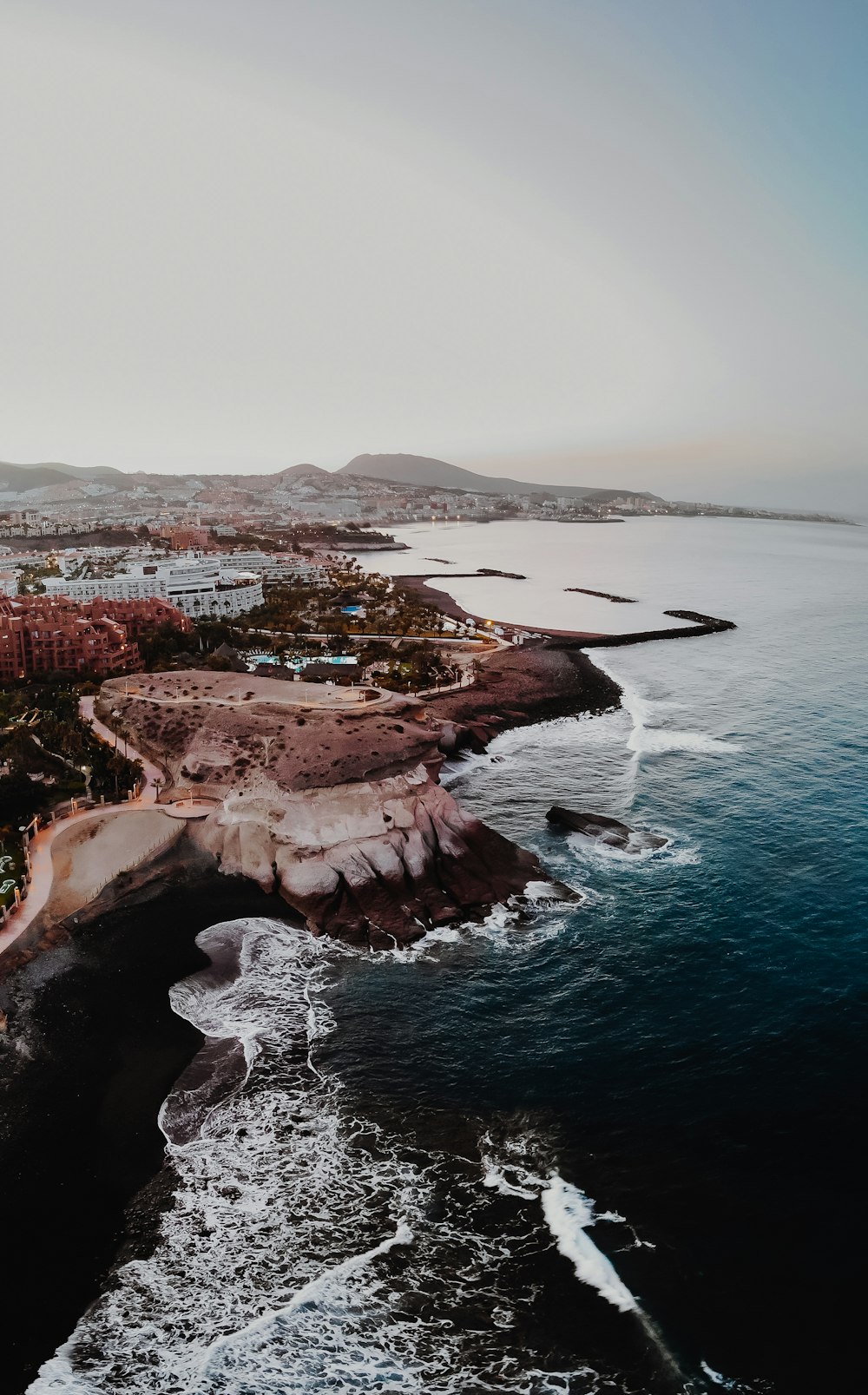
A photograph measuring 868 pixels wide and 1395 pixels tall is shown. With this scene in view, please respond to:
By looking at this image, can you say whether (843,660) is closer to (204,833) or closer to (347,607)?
(347,607)

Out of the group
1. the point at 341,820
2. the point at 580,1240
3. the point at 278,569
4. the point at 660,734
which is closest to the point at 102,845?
the point at 341,820

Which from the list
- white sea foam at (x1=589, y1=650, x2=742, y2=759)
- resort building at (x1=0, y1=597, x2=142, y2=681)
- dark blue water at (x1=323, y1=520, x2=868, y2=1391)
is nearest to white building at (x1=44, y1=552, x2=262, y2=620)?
resort building at (x1=0, y1=597, x2=142, y2=681)

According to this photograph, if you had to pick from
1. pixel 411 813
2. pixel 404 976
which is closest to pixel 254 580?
pixel 411 813

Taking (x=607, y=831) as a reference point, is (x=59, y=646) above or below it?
above

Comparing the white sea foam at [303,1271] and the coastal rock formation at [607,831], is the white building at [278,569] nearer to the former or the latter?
the coastal rock formation at [607,831]

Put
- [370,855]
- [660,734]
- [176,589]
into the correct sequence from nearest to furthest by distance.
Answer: [370,855]
[660,734]
[176,589]

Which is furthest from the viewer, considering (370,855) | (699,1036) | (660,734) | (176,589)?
(176,589)

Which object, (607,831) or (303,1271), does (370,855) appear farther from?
(303,1271)
